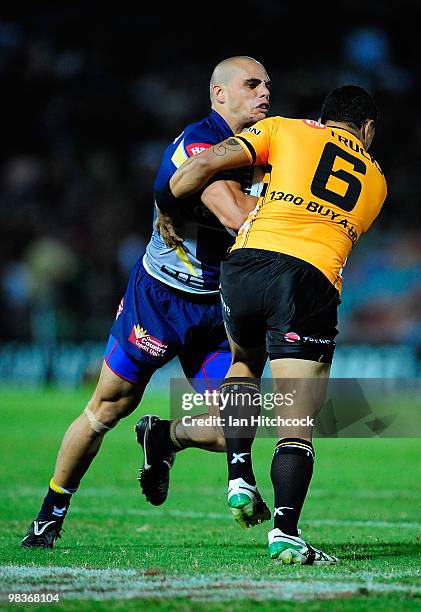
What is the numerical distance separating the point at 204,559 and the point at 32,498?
136 inches

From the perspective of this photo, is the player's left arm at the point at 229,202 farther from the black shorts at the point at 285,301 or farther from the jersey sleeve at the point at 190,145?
the jersey sleeve at the point at 190,145

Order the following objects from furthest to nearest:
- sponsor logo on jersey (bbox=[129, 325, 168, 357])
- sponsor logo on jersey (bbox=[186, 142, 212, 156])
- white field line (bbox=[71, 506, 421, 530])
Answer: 1. white field line (bbox=[71, 506, 421, 530])
2. sponsor logo on jersey (bbox=[129, 325, 168, 357])
3. sponsor logo on jersey (bbox=[186, 142, 212, 156])

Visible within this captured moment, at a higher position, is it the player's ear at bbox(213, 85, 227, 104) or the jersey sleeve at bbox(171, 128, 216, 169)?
the player's ear at bbox(213, 85, 227, 104)

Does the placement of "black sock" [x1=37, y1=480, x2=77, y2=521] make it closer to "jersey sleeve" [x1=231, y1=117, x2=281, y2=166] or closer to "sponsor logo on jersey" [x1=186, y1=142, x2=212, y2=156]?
"sponsor logo on jersey" [x1=186, y1=142, x2=212, y2=156]

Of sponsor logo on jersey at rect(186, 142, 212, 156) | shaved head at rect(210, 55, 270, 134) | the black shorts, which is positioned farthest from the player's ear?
the black shorts

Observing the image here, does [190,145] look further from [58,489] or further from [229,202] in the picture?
[58,489]

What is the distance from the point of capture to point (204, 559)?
5.36m

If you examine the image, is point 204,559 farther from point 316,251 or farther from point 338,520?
point 338,520

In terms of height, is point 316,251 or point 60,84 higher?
A: point 60,84

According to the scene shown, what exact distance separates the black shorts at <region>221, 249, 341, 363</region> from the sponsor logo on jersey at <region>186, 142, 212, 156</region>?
2.49 ft

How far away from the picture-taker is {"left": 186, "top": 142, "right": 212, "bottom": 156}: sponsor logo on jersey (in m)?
5.94

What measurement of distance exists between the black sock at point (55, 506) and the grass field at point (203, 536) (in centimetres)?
17

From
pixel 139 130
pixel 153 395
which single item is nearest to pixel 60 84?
pixel 139 130

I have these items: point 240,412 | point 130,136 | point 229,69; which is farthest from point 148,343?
point 130,136
